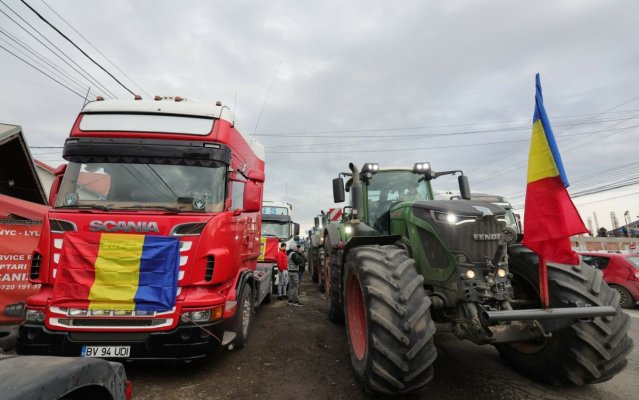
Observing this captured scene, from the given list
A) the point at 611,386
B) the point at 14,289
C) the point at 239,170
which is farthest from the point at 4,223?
the point at 611,386

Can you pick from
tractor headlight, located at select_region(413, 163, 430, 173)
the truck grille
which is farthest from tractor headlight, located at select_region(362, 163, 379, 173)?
the truck grille

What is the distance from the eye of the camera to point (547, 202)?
2809mm

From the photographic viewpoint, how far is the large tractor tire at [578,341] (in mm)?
3020

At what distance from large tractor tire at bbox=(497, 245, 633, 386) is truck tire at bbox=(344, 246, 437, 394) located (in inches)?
57.0

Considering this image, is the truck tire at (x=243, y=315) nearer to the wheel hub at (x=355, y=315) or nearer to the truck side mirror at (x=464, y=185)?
the wheel hub at (x=355, y=315)

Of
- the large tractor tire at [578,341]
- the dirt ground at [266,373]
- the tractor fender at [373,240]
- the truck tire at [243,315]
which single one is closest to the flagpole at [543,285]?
the large tractor tire at [578,341]

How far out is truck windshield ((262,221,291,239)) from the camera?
1279 cm

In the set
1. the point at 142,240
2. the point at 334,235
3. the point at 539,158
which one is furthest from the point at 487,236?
the point at 142,240

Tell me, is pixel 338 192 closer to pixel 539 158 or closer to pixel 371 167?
pixel 371 167

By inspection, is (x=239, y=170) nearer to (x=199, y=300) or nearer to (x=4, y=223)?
(x=199, y=300)

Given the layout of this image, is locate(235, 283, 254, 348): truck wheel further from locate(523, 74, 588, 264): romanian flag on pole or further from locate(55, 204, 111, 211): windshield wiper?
locate(523, 74, 588, 264): romanian flag on pole

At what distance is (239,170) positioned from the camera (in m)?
4.88

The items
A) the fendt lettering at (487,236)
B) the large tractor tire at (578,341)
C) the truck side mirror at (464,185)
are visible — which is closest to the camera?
the large tractor tire at (578,341)

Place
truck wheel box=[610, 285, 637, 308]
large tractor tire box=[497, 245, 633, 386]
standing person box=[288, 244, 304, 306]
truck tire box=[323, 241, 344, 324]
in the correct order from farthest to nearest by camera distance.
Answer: standing person box=[288, 244, 304, 306] → truck wheel box=[610, 285, 637, 308] → truck tire box=[323, 241, 344, 324] → large tractor tire box=[497, 245, 633, 386]
